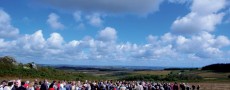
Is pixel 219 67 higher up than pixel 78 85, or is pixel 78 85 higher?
pixel 219 67

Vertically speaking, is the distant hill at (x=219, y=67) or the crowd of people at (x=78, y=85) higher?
the distant hill at (x=219, y=67)

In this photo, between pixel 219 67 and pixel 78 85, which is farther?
pixel 219 67

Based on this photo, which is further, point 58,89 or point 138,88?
point 138,88

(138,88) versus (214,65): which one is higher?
(214,65)

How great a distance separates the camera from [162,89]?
42.5m

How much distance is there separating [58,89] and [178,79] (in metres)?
64.9

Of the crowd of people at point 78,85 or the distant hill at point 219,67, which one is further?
the distant hill at point 219,67

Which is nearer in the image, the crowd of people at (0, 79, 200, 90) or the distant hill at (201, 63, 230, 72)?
the crowd of people at (0, 79, 200, 90)

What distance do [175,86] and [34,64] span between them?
34.9m

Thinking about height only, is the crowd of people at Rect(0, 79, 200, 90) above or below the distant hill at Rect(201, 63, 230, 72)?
below

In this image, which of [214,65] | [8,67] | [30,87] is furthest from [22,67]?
[214,65]

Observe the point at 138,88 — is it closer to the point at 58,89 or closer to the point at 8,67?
the point at 58,89

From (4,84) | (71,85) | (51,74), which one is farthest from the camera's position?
Result: (51,74)

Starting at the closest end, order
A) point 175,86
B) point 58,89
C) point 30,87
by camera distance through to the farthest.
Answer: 1. point 30,87
2. point 58,89
3. point 175,86
